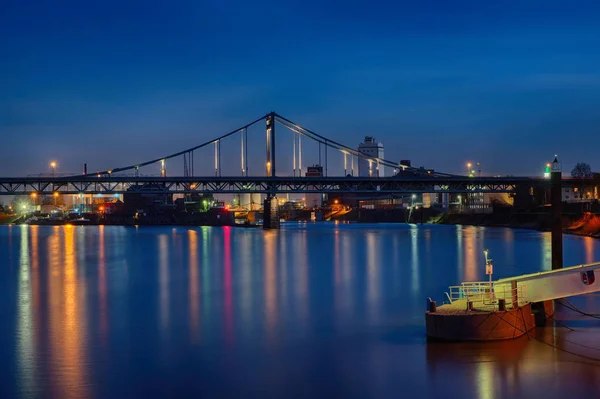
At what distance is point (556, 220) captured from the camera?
81.9 feet

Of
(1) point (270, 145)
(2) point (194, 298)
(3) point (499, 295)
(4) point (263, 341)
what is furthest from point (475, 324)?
(1) point (270, 145)

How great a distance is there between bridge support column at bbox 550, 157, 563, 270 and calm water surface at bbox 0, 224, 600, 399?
1840 mm

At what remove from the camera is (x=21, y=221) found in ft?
655

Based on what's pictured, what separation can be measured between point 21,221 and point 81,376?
637ft

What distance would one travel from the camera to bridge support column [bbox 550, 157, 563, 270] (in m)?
24.7

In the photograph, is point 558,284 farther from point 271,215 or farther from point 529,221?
point 271,215

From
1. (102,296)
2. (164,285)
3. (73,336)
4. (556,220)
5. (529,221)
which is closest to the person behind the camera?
(73,336)

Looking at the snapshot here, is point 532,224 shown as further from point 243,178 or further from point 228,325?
point 228,325

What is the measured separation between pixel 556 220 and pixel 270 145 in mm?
98688

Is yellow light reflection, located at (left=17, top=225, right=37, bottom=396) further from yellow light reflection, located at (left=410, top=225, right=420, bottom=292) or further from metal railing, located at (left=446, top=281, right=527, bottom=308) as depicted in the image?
yellow light reflection, located at (left=410, top=225, right=420, bottom=292)

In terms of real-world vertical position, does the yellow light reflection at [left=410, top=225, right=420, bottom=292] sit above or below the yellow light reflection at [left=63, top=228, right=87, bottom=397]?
below

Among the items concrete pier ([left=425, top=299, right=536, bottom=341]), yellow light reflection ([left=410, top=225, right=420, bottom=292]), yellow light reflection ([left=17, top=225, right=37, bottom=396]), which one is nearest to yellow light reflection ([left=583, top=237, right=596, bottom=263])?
yellow light reflection ([left=410, top=225, right=420, bottom=292])

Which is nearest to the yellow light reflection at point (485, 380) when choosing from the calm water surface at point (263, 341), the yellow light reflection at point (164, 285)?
the calm water surface at point (263, 341)

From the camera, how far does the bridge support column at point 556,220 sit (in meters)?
24.7
